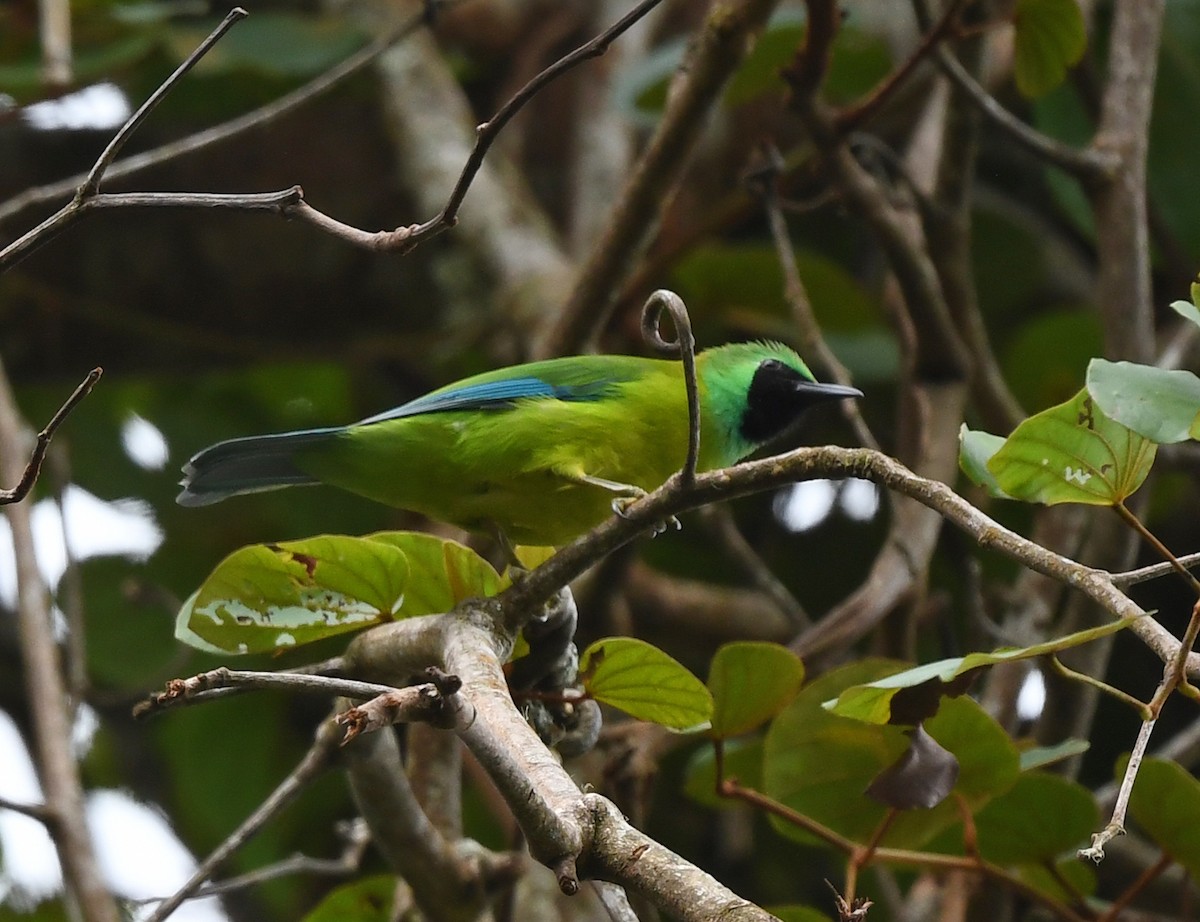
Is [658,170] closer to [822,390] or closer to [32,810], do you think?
[822,390]

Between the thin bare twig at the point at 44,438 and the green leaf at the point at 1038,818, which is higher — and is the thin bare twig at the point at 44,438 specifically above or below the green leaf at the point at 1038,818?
above

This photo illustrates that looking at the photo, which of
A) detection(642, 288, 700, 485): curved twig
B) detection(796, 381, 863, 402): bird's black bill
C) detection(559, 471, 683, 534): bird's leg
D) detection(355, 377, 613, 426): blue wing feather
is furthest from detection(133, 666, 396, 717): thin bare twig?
detection(796, 381, 863, 402): bird's black bill

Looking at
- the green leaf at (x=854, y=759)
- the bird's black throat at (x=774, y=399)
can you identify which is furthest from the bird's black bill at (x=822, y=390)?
the green leaf at (x=854, y=759)

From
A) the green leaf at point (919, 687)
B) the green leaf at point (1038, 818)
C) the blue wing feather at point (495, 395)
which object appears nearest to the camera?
the green leaf at point (919, 687)

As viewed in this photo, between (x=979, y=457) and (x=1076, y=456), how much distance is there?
115 millimetres

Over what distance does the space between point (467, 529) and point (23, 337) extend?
238 centimetres

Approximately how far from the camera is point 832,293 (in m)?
4.12

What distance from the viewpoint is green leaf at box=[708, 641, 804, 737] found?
80.0 inches

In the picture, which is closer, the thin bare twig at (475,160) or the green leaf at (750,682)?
the thin bare twig at (475,160)

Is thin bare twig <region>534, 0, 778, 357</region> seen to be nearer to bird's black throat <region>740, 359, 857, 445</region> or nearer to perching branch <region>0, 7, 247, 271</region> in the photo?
bird's black throat <region>740, 359, 857, 445</region>

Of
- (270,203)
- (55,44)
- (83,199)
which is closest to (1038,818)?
(270,203)

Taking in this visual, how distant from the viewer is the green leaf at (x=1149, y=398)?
1336 mm

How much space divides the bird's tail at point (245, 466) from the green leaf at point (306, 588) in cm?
69

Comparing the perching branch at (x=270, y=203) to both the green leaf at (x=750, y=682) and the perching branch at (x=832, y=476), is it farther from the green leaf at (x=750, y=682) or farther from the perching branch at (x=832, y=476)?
the green leaf at (x=750, y=682)
